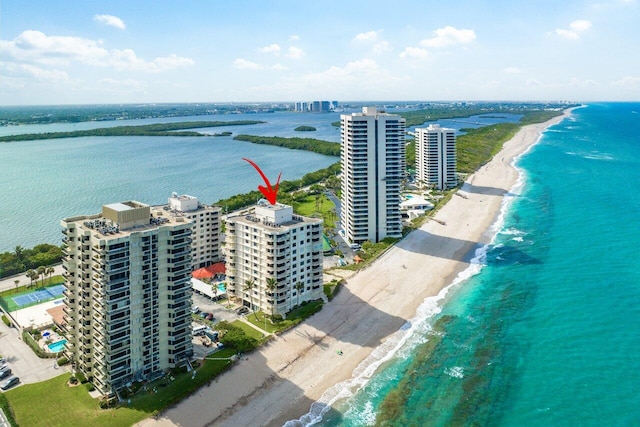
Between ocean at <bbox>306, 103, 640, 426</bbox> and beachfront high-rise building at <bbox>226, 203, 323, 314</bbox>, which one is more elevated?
beachfront high-rise building at <bbox>226, 203, 323, 314</bbox>

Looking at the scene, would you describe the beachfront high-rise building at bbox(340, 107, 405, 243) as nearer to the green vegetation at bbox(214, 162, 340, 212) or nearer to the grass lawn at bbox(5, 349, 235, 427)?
the green vegetation at bbox(214, 162, 340, 212)

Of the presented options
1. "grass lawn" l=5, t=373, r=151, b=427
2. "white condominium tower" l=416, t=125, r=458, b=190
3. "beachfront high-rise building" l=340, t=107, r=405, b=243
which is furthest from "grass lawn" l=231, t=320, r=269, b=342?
"white condominium tower" l=416, t=125, r=458, b=190

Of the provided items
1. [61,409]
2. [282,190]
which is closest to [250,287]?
[61,409]

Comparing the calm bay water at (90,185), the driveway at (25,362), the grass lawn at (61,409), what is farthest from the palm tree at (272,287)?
the calm bay water at (90,185)

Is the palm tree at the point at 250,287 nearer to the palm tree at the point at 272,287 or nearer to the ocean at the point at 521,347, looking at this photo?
the palm tree at the point at 272,287

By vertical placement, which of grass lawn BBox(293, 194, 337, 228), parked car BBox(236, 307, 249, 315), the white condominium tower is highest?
the white condominium tower

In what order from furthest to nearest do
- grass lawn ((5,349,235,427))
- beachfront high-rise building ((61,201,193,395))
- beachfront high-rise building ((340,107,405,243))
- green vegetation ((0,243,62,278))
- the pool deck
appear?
beachfront high-rise building ((340,107,405,243))
green vegetation ((0,243,62,278))
the pool deck
beachfront high-rise building ((61,201,193,395))
grass lawn ((5,349,235,427))
